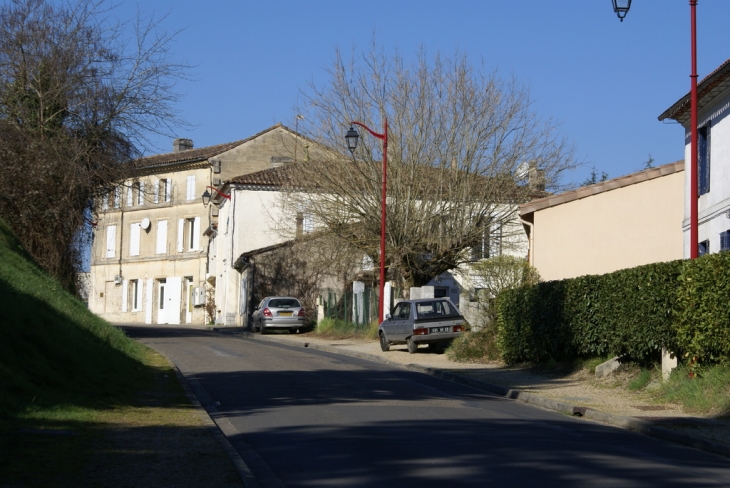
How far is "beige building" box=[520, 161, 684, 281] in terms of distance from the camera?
26.5 m

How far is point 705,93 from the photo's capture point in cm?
2066

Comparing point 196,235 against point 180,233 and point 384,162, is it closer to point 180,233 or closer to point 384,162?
point 180,233

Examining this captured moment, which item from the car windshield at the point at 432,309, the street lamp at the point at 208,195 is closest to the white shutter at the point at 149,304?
the street lamp at the point at 208,195

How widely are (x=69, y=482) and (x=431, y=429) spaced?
470cm

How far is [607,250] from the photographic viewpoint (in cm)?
2786

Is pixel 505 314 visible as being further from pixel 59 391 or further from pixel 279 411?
pixel 59 391

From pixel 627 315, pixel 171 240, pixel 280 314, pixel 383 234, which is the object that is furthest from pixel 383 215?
pixel 171 240

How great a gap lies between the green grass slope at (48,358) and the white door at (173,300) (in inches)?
1698

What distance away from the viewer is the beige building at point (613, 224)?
26469 millimetres

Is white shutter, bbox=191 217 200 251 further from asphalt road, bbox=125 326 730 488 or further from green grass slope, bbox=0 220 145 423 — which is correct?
asphalt road, bbox=125 326 730 488

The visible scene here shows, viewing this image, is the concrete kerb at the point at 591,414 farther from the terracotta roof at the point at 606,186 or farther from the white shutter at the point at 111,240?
the white shutter at the point at 111,240

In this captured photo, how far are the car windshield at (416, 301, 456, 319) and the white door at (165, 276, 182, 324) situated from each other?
36947 mm

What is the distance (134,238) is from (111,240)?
96.0 inches

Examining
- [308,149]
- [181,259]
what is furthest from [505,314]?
[181,259]
